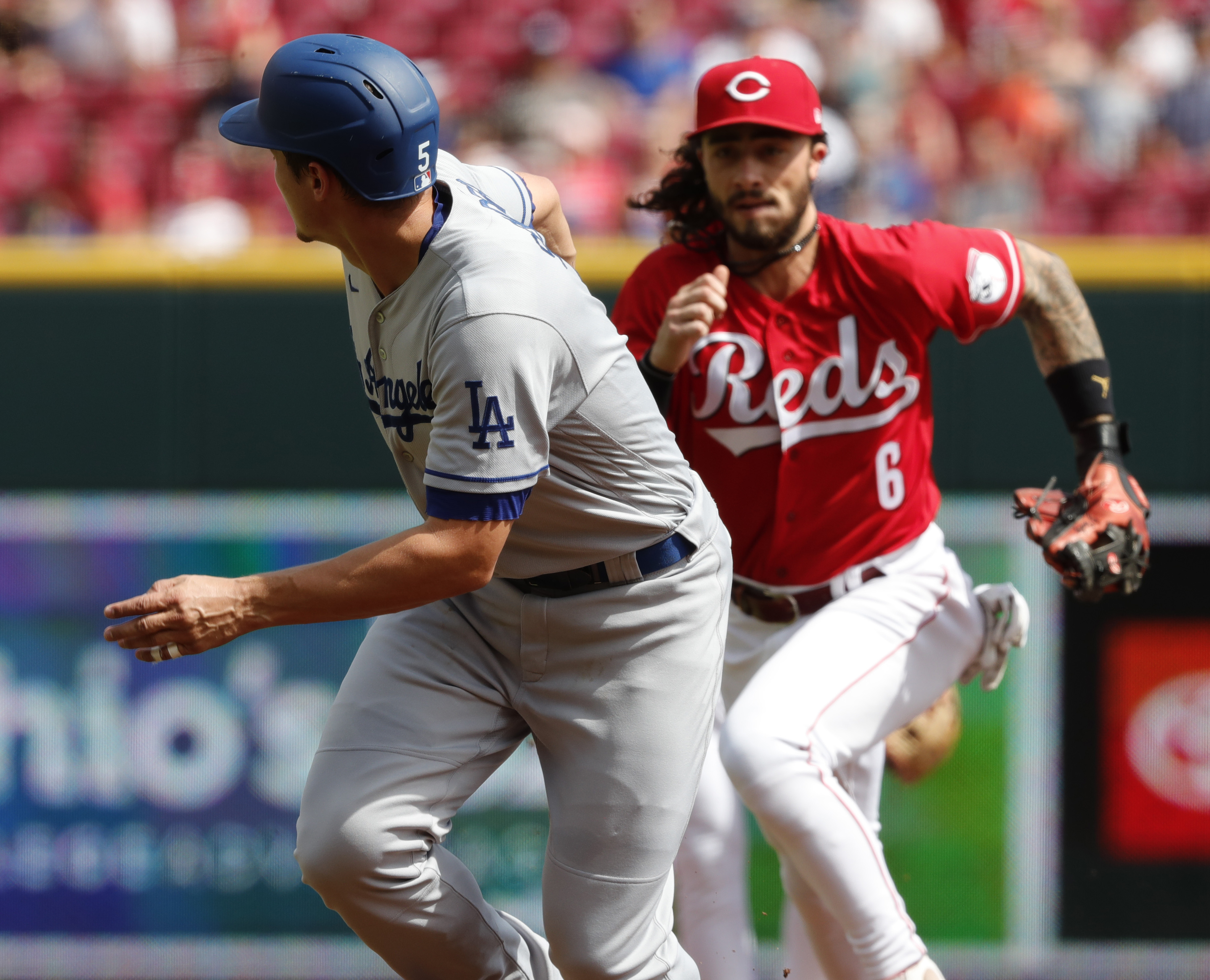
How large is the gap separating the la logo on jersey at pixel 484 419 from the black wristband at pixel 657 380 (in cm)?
96

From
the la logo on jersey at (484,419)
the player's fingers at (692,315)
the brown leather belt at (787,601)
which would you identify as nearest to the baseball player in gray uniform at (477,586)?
the la logo on jersey at (484,419)

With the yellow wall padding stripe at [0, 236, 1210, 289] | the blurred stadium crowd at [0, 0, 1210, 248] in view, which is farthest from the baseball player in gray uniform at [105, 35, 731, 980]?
the blurred stadium crowd at [0, 0, 1210, 248]

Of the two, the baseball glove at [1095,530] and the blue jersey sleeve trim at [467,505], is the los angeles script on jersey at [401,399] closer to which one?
the blue jersey sleeve trim at [467,505]

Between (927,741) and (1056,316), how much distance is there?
58.0 inches

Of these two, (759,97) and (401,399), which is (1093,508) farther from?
(401,399)

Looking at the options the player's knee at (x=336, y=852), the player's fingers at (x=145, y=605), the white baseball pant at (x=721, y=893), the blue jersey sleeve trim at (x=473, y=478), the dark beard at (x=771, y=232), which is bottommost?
the white baseball pant at (x=721, y=893)

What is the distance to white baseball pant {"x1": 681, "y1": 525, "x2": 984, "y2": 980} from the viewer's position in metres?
2.77

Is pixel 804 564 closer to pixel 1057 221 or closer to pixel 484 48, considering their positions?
pixel 1057 221

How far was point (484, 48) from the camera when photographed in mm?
6992

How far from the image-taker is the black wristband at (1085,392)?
3.21 m

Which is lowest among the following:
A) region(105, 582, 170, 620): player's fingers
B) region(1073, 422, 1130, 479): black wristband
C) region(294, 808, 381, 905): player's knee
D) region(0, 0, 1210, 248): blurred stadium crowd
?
region(294, 808, 381, 905): player's knee

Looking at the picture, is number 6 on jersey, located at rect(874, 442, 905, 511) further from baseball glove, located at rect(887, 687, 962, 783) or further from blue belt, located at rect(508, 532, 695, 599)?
baseball glove, located at rect(887, 687, 962, 783)

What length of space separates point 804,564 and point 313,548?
1700mm

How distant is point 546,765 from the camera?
2502 mm
